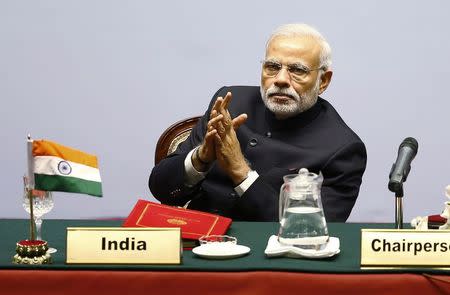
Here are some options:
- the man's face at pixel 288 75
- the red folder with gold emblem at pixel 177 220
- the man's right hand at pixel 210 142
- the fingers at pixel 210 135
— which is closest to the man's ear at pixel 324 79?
the man's face at pixel 288 75

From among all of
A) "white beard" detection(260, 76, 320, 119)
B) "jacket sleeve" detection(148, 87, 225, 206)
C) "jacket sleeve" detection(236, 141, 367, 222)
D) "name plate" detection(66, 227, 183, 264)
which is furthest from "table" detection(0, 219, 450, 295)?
"white beard" detection(260, 76, 320, 119)

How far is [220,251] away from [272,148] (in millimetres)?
938

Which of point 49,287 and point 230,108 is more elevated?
point 230,108

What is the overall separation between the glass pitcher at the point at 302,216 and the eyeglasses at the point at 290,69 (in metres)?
0.90

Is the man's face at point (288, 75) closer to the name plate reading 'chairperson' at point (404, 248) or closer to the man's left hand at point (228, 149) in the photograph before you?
the man's left hand at point (228, 149)

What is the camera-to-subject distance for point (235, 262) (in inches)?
79.3

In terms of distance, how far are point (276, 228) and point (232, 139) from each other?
355mm

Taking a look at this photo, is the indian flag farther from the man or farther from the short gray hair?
the short gray hair

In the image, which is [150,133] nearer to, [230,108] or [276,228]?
[230,108]

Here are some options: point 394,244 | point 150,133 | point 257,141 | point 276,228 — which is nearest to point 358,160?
point 257,141

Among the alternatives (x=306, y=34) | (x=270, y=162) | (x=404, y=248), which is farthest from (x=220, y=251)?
(x=306, y=34)

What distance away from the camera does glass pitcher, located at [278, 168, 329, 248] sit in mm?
2059

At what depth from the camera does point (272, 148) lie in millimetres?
2961

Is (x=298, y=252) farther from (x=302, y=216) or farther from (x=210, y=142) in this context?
(x=210, y=142)
